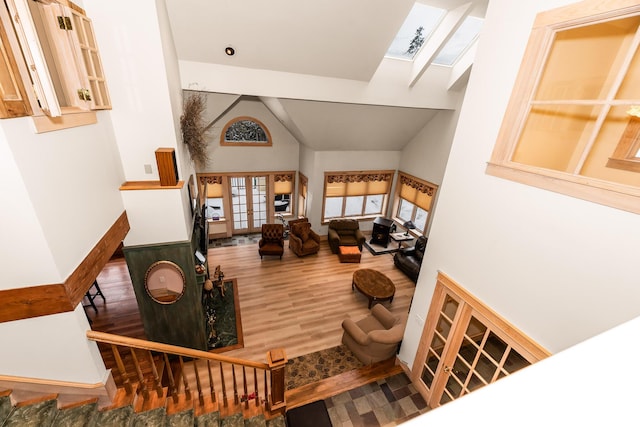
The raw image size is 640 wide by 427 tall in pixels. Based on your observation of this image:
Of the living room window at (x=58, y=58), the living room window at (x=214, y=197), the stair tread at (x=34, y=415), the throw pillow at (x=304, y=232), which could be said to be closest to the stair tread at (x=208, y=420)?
the stair tread at (x=34, y=415)

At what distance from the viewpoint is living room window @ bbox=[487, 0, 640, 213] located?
1.84m

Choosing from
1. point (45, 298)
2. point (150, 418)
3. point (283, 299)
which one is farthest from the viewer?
point (283, 299)

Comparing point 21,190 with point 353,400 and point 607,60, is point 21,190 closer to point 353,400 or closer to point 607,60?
point 353,400

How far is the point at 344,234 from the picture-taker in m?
8.03

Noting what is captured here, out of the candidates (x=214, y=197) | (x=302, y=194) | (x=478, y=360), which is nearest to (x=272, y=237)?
(x=302, y=194)

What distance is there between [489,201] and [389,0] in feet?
9.91

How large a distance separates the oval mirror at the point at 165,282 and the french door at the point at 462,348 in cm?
351

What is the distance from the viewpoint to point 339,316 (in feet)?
17.5

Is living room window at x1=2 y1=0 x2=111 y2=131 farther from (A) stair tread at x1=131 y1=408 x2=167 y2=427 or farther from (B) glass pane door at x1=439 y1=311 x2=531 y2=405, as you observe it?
(B) glass pane door at x1=439 y1=311 x2=531 y2=405

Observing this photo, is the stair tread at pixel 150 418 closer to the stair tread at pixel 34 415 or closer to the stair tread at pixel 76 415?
the stair tread at pixel 76 415

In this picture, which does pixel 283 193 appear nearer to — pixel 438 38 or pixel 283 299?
pixel 283 299

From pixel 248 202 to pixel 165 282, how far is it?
4909mm

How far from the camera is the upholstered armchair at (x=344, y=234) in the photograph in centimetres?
768

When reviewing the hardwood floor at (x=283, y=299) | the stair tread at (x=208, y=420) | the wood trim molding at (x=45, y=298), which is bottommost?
the hardwood floor at (x=283, y=299)
